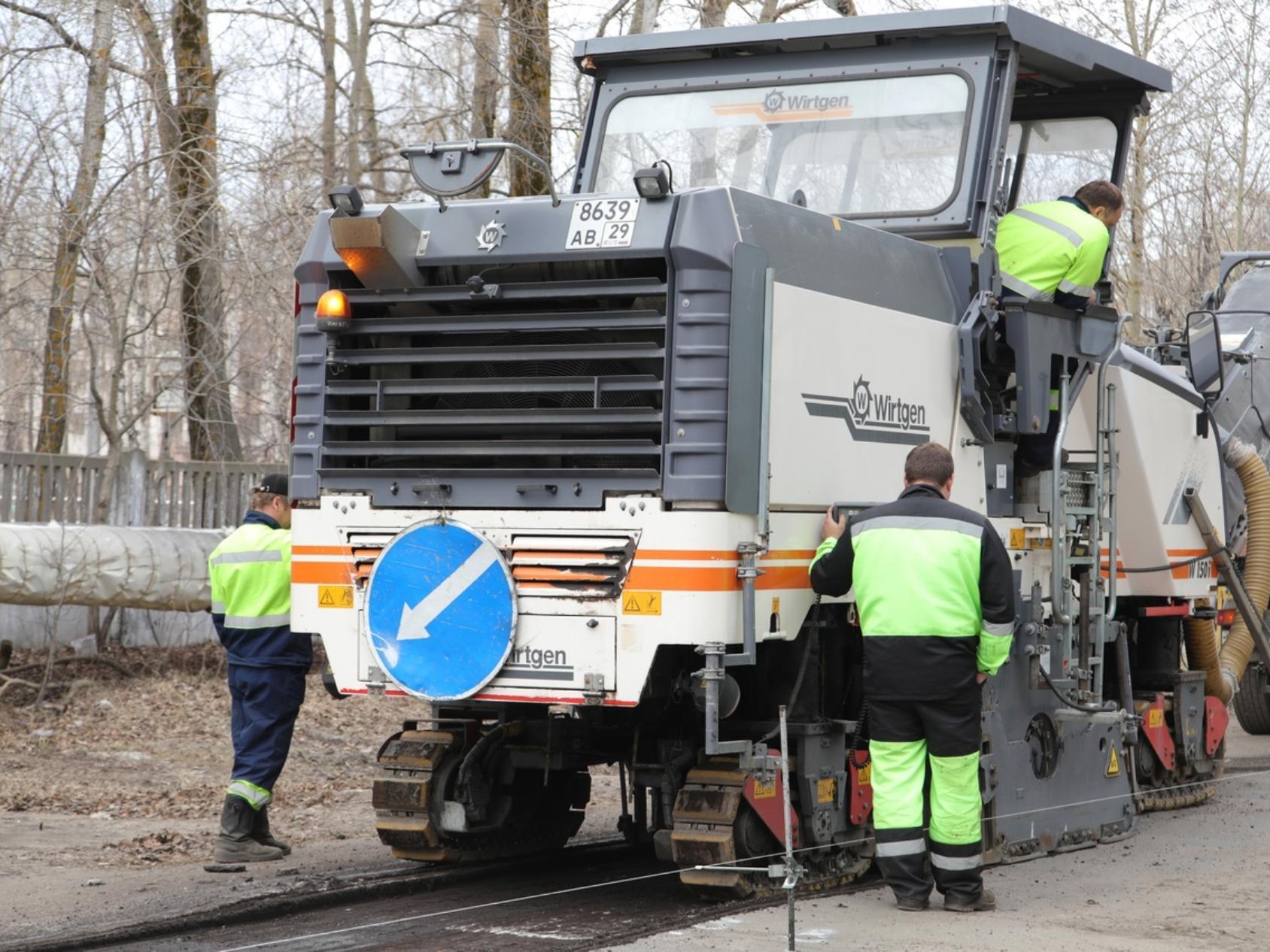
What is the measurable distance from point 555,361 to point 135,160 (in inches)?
315

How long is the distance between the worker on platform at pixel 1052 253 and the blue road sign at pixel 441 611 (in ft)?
9.82

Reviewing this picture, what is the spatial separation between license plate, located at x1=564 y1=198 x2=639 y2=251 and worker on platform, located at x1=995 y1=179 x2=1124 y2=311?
7.20 feet

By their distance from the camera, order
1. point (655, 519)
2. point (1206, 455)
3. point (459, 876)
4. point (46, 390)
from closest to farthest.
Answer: point (655, 519), point (459, 876), point (1206, 455), point (46, 390)

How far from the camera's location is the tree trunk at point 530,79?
15.7 meters

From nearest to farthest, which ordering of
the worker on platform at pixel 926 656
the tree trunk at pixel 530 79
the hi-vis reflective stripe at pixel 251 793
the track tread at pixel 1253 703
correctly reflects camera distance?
the worker on platform at pixel 926 656 < the hi-vis reflective stripe at pixel 251 793 < the track tread at pixel 1253 703 < the tree trunk at pixel 530 79

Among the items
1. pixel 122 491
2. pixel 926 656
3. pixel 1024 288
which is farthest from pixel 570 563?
pixel 122 491

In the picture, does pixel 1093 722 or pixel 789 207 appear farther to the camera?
pixel 1093 722

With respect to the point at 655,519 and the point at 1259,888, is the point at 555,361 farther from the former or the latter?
the point at 1259,888

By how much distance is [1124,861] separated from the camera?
8531 millimetres

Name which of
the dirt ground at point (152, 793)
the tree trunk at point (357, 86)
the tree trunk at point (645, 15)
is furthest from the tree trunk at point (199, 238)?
the tree trunk at point (645, 15)

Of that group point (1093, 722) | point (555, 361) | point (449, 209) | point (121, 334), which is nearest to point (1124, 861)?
point (1093, 722)

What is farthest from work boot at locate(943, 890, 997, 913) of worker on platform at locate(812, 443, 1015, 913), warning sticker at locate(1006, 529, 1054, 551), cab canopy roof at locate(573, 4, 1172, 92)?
cab canopy roof at locate(573, 4, 1172, 92)

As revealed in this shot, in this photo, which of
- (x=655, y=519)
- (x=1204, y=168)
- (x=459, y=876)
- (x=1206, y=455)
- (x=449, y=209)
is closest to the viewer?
(x=655, y=519)

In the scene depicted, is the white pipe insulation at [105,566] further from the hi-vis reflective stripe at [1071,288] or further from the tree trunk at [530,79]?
the hi-vis reflective stripe at [1071,288]
